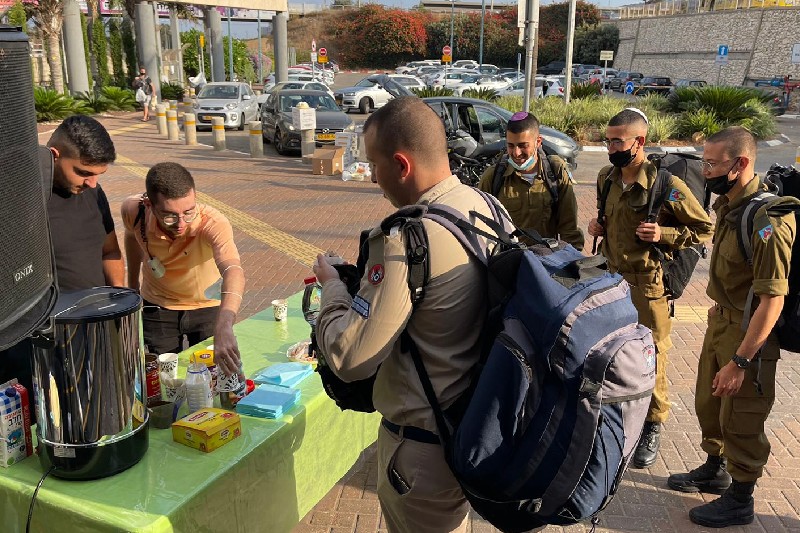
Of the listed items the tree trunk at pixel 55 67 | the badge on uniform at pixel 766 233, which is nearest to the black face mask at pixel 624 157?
Result: the badge on uniform at pixel 766 233

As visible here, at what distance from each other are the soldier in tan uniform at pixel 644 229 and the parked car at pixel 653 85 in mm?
37674

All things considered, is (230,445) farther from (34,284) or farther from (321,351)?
(34,284)

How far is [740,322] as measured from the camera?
3557 mm

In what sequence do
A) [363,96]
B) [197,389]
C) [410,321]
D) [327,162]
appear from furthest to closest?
1. [363,96]
2. [327,162]
3. [197,389]
4. [410,321]

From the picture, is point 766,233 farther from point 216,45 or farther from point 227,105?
point 216,45

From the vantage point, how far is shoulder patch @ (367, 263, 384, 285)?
198 centimetres

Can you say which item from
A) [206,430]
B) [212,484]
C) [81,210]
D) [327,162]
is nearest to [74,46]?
[327,162]

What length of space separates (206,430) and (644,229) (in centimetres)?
276

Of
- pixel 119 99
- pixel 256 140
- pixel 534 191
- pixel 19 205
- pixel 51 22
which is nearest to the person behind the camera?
pixel 19 205

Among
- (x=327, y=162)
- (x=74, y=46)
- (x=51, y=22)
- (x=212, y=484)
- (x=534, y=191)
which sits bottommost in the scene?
(x=327, y=162)

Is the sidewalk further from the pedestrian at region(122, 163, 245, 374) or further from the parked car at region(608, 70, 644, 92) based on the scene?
the parked car at region(608, 70, 644, 92)

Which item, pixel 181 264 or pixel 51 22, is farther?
pixel 51 22

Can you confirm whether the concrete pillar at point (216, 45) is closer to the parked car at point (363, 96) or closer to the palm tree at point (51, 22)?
the palm tree at point (51, 22)

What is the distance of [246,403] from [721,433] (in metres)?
2.74
